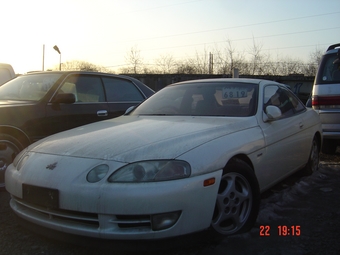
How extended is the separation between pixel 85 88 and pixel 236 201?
3270 mm

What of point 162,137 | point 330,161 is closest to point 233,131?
point 162,137

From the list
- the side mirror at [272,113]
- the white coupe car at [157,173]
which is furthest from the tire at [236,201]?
the side mirror at [272,113]

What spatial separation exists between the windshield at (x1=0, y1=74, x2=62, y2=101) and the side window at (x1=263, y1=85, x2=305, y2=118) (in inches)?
113

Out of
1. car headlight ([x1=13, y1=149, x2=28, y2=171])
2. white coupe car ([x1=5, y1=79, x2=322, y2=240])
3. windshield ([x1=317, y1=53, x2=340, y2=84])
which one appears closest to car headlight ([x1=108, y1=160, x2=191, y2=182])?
white coupe car ([x1=5, y1=79, x2=322, y2=240])

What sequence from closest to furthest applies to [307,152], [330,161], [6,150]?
[6,150] → [307,152] → [330,161]

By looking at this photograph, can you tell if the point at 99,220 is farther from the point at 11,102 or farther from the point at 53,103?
the point at 11,102

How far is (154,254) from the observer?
258 cm

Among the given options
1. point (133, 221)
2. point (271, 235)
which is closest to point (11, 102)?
point (133, 221)

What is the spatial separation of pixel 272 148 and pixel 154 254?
5.47 ft

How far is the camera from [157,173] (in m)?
2.45

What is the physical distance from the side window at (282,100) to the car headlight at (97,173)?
6.49ft

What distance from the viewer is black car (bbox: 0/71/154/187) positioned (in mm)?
4281

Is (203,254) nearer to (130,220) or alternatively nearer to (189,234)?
(189,234)

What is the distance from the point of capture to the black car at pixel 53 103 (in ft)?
14.0
